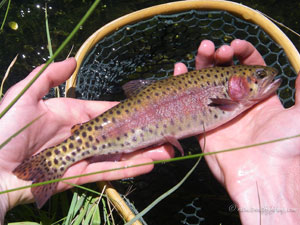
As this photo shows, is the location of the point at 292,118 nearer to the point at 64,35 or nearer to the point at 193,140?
the point at 193,140

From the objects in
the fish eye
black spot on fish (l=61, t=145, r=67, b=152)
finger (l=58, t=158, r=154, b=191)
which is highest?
the fish eye

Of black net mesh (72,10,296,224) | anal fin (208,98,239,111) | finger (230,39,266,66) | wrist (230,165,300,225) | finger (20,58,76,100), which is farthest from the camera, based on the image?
black net mesh (72,10,296,224)

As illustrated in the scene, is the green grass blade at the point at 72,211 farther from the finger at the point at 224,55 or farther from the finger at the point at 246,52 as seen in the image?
the finger at the point at 246,52

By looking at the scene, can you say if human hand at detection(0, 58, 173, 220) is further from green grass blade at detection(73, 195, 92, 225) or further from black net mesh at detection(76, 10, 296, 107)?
black net mesh at detection(76, 10, 296, 107)

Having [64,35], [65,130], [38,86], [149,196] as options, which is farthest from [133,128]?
[64,35]

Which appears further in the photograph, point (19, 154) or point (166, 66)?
point (166, 66)

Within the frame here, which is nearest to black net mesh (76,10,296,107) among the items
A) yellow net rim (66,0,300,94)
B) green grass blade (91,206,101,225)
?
yellow net rim (66,0,300,94)

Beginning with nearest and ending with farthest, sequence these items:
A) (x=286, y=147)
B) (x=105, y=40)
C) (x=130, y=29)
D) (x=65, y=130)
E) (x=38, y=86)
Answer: (x=286, y=147) < (x=38, y=86) < (x=65, y=130) < (x=105, y=40) < (x=130, y=29)

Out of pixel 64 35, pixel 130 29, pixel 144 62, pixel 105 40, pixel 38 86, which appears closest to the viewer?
pixel 38 86
